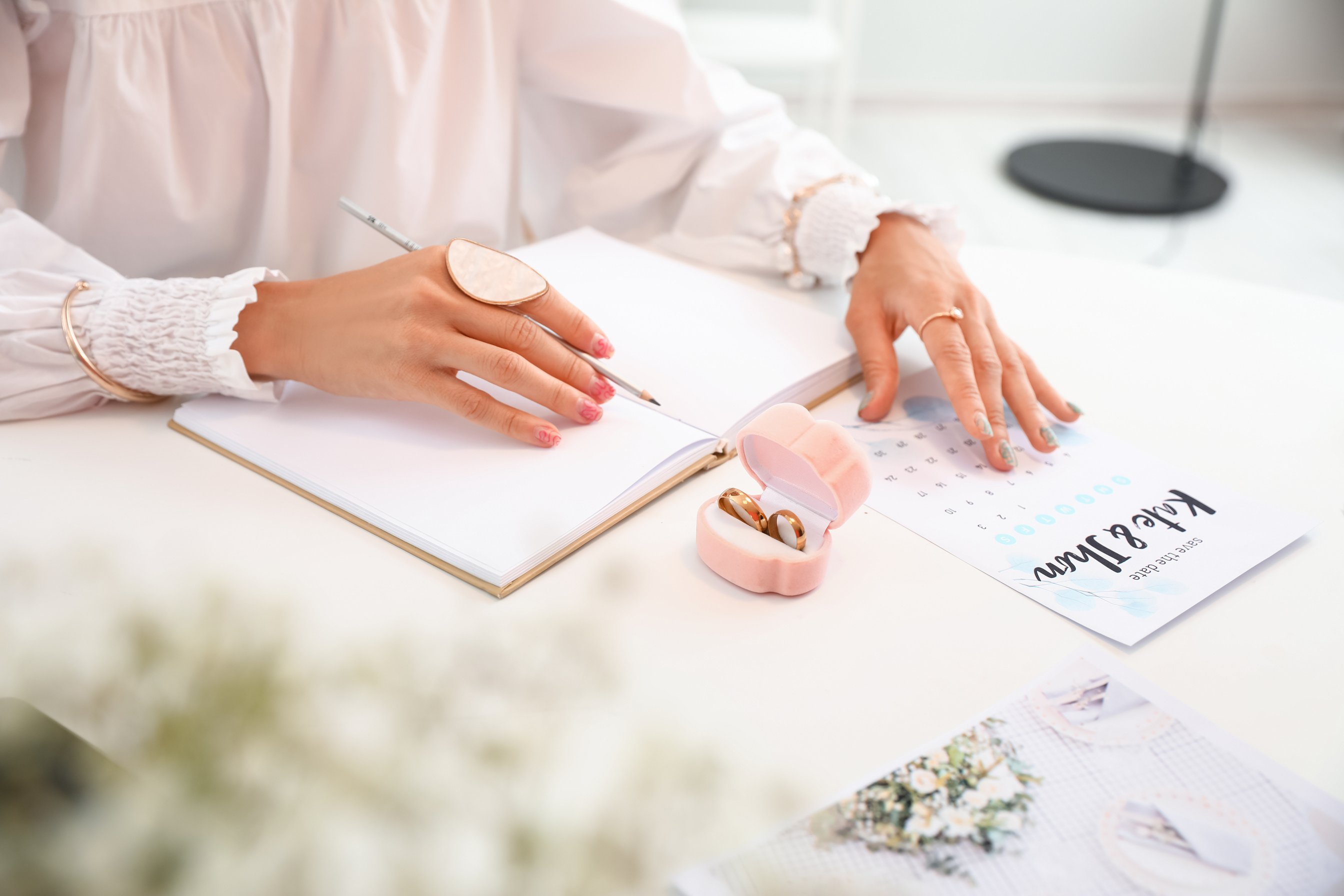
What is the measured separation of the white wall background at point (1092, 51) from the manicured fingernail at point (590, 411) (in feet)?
10.9

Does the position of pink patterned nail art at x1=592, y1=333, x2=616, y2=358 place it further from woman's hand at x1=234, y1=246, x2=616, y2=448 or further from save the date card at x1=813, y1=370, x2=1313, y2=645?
save the date card at x1=813, y1=370, x2=1313, y2=645

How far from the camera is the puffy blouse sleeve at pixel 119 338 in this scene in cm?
77

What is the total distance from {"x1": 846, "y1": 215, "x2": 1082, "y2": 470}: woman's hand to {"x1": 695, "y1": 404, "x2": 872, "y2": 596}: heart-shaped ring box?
0.20 m

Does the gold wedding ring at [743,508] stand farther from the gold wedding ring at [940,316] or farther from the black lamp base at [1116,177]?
the black lamp base at [1116,177]

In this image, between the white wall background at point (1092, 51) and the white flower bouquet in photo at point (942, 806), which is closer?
the white flower bouquet in photo at point (942, 806)

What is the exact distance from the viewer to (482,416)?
2.45ft

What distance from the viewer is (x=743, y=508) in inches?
26.1

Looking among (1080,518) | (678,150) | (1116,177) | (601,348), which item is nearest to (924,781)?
(1080,518)

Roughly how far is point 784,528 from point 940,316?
1.05ft

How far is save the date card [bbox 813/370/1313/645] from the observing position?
0.66 m

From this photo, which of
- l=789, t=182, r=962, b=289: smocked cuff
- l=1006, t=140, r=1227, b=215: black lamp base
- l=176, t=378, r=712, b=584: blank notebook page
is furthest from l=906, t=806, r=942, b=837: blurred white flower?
l=1006, t=140, r=1227, b=215: black lamp base

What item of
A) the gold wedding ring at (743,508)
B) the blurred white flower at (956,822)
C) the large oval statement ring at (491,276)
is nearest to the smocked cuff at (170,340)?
the large oval statement ring at (491,276)

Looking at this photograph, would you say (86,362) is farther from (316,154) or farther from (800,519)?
(800,519)

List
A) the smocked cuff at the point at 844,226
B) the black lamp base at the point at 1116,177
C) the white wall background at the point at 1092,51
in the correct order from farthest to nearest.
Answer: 1. the white wall background at the point at 1092,51
2. the black lamp base at the point at 1116,177
3. the smocked cuff at the point at 844,226
